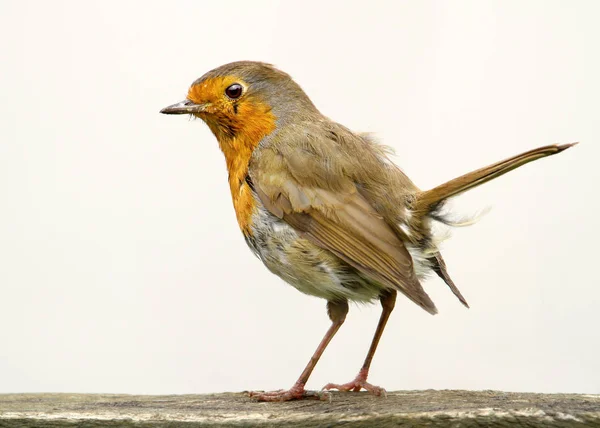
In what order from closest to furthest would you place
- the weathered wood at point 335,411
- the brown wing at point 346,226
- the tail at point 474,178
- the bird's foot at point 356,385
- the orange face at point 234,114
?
the weathered wood at point 335,411
the tail at point 474,178
the brown wing at point 346,226
the bird's foot at point 356,385
the orange face at point 234,114

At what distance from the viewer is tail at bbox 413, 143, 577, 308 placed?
10.2ft

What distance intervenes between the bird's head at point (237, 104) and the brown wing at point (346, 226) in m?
0.26

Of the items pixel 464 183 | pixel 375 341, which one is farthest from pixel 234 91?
pixel 375 341

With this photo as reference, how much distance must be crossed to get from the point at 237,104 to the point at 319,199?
0.57 metres

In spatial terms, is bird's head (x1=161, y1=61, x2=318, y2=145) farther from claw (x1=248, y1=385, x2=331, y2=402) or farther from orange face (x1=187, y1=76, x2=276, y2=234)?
claw (x1=248, y1=385, x2=331, y2=402)

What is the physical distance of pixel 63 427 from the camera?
303cm

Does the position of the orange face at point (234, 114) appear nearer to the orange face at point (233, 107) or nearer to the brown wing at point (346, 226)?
the orange face at point (233, 107)

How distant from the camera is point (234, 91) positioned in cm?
370

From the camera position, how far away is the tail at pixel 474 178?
3.11 metres

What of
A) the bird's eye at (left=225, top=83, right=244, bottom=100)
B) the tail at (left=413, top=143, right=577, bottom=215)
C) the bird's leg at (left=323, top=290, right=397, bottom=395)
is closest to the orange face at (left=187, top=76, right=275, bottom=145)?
the bird's eye at (left=225, top=83, right=244, bottom=100)

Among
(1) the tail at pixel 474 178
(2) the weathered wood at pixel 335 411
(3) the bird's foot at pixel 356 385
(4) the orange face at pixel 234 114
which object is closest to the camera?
(2) the weathered wood at pixel 335 411

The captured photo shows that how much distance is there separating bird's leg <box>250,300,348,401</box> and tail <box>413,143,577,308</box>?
0.40 metres

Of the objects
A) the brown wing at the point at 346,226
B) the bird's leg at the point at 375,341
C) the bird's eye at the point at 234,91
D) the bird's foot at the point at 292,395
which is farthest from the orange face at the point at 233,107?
the bird's foot at the point at 292,395

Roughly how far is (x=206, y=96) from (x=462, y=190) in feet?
3.57
